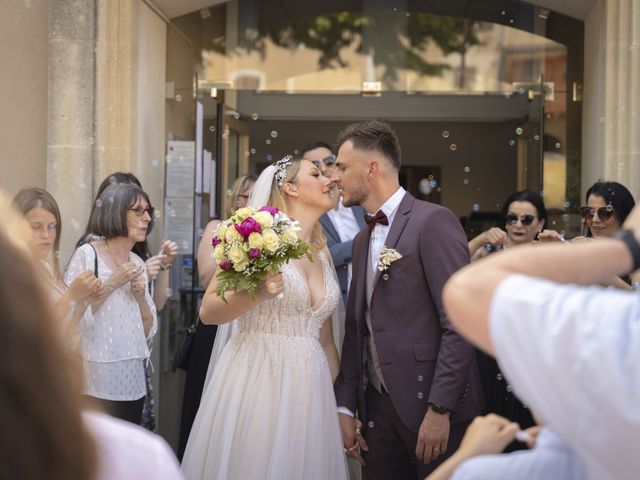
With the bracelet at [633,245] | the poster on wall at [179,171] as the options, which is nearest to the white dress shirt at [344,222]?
the poster on wall at [179,171]

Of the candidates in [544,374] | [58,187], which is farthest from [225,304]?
[544,374]

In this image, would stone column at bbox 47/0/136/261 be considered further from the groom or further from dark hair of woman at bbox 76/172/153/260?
the groom

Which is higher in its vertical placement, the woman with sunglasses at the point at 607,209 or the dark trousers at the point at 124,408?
the woman with sunglasses at the point at 607,209

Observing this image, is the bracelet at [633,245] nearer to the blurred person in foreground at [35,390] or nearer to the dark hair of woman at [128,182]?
the blurred person in foreground at [35,390]

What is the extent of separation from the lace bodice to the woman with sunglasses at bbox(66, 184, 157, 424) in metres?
0.81

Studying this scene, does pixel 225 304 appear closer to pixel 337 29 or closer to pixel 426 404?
pixel 426 404

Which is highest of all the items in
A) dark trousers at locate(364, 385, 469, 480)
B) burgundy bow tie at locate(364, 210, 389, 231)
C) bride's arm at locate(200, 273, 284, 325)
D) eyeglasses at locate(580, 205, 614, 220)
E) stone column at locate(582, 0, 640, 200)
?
stone column at locate(582, 0, 640, 200)

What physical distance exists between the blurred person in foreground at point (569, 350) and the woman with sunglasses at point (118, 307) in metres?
4.04

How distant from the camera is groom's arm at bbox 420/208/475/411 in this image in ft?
14.4

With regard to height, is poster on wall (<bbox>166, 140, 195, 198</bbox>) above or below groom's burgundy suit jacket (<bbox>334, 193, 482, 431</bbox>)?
above

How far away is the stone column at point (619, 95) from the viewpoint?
20.7ft

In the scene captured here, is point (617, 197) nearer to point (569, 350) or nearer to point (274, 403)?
point (274, 403)

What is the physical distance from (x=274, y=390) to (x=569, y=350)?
3601mm

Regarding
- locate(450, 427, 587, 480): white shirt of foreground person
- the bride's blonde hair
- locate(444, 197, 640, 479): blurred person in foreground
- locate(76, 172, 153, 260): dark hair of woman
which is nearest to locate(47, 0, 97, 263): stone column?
locate(76, 172, 153, 260): dark hair of woman
